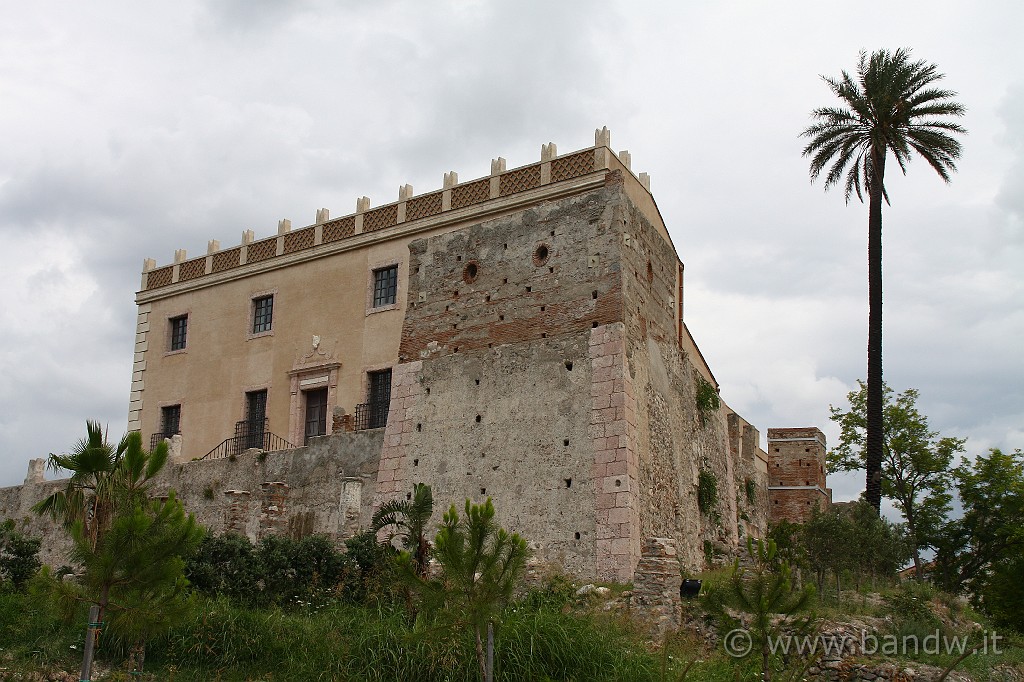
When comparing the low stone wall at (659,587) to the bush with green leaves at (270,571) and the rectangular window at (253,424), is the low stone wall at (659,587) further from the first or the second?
the rectangular window at (253,424)

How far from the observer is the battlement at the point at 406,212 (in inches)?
885

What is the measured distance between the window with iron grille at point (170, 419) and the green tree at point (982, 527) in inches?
785

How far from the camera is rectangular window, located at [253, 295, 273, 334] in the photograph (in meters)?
26.0

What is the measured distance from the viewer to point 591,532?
16.1 m

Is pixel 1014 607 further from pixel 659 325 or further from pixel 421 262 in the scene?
pixel 421 262

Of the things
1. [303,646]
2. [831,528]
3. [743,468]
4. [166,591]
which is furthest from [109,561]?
[743,468]

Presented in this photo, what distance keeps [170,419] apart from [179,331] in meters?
2.50

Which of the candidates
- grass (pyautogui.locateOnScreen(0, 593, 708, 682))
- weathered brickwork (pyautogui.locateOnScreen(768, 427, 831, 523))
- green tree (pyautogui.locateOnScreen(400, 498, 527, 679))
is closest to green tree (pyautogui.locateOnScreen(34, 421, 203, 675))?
grass (pyautogui.locateOnScreen(0, 593, 708, 682))

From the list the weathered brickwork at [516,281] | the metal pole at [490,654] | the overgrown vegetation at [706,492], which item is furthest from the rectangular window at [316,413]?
the metal pole at [490,654]

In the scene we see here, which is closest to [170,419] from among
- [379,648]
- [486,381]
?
[486,381]

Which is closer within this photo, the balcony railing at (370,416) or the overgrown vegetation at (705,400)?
the overgrown vegetation at (705,400)

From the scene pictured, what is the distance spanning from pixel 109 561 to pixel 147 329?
20445 millimetres

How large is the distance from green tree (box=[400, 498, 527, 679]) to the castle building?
248 inches

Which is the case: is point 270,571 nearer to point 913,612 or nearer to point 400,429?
point 400,429
